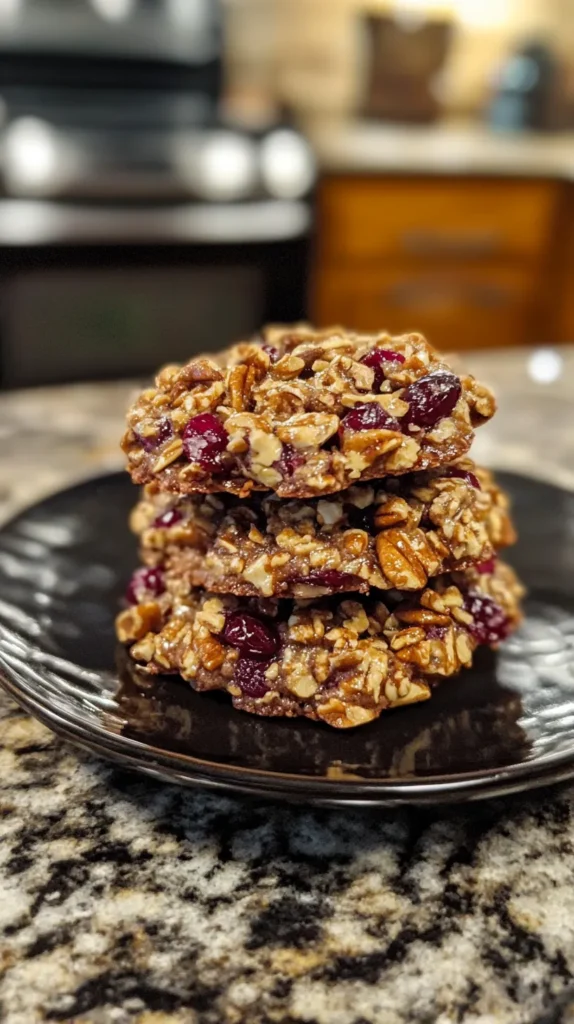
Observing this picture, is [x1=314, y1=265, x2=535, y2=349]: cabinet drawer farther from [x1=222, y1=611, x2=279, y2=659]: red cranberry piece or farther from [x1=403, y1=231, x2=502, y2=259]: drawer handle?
[x1=222, y1=611, x2=279, y2=659]: red cranberry piece

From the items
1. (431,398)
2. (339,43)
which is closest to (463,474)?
(431,398)

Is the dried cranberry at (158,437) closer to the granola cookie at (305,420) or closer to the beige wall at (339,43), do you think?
the granola cookie at (305,420)

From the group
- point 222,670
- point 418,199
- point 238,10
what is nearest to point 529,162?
point 418,199

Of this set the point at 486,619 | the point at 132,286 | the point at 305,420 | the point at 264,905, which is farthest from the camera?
the point at 132,286

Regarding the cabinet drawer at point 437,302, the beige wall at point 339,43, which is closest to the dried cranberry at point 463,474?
the cabinet drawer at point 437,302

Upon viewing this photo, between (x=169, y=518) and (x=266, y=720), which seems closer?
(x=266, y=720)

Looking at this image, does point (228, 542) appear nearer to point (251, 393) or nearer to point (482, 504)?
point (251, 393)

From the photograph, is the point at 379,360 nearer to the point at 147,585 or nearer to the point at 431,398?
the point at 431,398

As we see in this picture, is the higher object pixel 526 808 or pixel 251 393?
pixel 251 393
